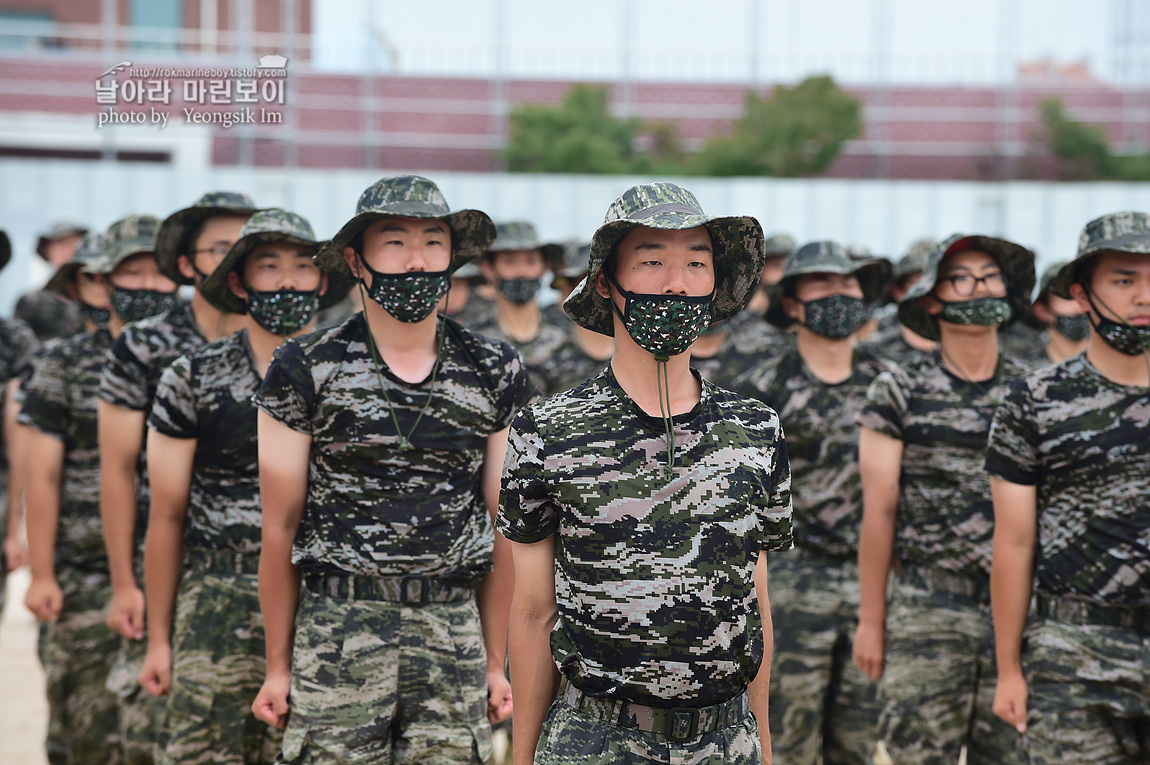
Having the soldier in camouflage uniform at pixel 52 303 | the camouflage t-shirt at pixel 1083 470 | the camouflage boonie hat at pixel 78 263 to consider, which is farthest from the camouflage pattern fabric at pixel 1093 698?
the soldier in camouflage uniform at pixel 52 303

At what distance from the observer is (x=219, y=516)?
4707 mm

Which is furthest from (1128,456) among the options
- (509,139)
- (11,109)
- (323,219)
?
(11,109)

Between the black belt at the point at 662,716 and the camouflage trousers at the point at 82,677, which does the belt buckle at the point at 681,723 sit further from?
the camouflage trousers at the point at 82,677

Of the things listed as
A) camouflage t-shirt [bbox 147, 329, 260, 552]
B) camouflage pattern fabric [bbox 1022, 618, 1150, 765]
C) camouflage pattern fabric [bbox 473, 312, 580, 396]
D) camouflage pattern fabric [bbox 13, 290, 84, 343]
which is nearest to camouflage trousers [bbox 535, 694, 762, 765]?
camouflage pattern fabric [bbox 1022, 618, 1150, 765]

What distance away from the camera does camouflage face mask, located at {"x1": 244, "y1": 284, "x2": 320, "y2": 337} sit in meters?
4.68

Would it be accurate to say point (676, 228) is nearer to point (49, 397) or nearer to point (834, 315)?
point (834, 315)

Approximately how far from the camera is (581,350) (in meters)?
8.19

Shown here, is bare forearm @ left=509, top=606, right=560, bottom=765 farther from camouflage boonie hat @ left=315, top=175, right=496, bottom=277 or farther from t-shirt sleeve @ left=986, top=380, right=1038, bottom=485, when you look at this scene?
t-shirt sleeve @ left=986, top=380, right=1038, bottom=485

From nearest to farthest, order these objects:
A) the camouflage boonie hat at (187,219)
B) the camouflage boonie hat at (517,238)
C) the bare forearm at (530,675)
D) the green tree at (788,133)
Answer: the bare forearm at (530,675), the camouflage boonie hat at (187,219), the camouflage boonie hat at (517,238), the green tree at (788,133)

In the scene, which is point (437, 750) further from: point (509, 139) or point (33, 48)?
point (33, 48)

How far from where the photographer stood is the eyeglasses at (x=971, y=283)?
538 cm

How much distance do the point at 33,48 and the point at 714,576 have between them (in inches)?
1204

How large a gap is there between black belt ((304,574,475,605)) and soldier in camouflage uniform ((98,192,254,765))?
1.52m

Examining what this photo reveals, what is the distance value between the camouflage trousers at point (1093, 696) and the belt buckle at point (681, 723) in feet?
5.81
